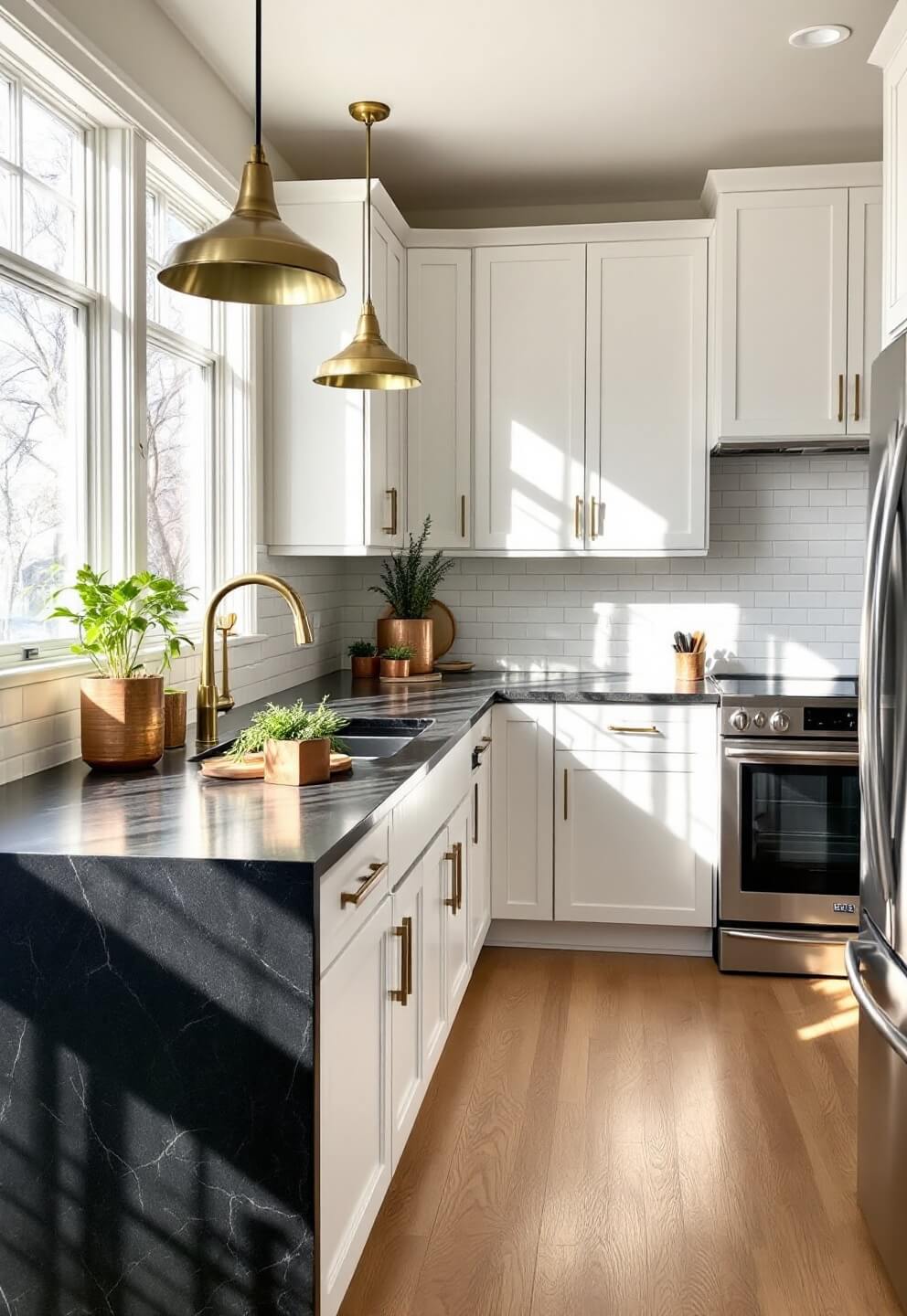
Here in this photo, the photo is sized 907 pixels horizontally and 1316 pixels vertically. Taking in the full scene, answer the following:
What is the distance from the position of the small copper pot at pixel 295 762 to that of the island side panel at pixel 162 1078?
0.64m

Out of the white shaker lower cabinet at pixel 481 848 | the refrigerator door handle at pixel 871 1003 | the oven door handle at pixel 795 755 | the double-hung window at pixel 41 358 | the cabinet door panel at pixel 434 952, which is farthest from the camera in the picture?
the oven door handle at pixel 795 755

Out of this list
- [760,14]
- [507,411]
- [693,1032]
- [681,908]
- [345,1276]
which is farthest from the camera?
[507,411]

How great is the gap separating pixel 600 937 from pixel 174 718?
2.09 meters

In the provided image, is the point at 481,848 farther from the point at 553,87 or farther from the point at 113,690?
the point at 553,87

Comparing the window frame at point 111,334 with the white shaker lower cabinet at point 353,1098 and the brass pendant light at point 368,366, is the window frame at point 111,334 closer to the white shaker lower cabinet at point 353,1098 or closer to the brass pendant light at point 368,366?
the brass pendant light at point 368,366

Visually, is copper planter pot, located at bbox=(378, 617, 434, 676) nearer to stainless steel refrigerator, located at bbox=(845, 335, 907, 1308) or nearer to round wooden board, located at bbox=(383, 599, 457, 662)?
round wooden board, located at bbox=(383, 599, 457, 662)

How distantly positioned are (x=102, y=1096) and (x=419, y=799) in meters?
1.08

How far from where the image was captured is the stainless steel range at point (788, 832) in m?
4.04

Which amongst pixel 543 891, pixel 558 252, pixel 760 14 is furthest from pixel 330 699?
pixel 760 14

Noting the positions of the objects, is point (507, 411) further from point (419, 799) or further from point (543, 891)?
point (419, 799)

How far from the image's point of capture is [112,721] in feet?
8.52

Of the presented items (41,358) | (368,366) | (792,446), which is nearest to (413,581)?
(792,446)

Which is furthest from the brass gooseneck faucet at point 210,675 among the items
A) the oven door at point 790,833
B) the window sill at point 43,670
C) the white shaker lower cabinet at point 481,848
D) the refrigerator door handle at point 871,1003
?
the oven door at point 790,833

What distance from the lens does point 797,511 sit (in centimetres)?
477
